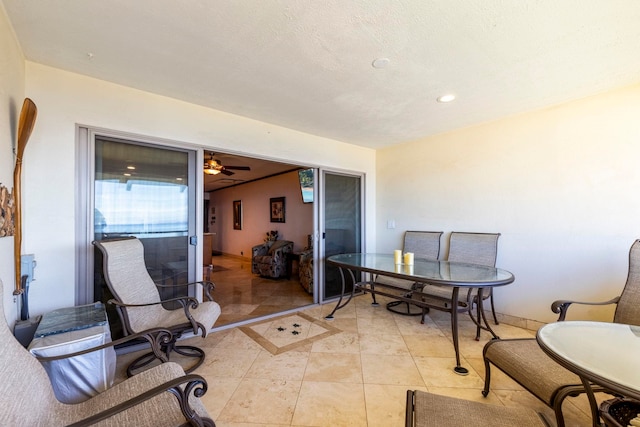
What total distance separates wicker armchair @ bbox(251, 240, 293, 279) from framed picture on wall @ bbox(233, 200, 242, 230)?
8.24 feet

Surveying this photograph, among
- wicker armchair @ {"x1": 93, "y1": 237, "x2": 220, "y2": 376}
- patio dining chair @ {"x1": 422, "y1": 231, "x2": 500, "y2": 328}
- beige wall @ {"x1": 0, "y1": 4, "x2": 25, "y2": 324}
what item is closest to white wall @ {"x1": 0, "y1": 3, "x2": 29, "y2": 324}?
beige wall @ {"x1": 0, "y1": 4, "x2": 25, "y2": 324}

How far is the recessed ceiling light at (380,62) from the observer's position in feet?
6.76

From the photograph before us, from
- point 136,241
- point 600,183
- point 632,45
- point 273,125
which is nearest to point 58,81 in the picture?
point 136,241

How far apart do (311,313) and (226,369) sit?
4.90 ft

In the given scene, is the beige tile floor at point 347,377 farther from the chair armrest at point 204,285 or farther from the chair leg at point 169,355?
the chair armrest at point 204,285

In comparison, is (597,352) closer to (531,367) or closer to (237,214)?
(531,367)

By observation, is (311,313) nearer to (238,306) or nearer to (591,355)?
(238,306)

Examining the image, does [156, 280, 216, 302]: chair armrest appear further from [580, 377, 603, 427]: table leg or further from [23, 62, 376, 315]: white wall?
[580, 377, 603, 427]: table leg

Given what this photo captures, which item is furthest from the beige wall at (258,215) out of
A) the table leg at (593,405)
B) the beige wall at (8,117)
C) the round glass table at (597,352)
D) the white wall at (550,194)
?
the table leg at (593,405)

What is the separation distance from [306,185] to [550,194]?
155 inches

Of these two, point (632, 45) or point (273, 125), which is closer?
point (632, 45)

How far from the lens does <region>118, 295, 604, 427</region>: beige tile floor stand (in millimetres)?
1728

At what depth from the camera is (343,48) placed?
76.1 inches

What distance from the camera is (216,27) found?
173 centimetres
